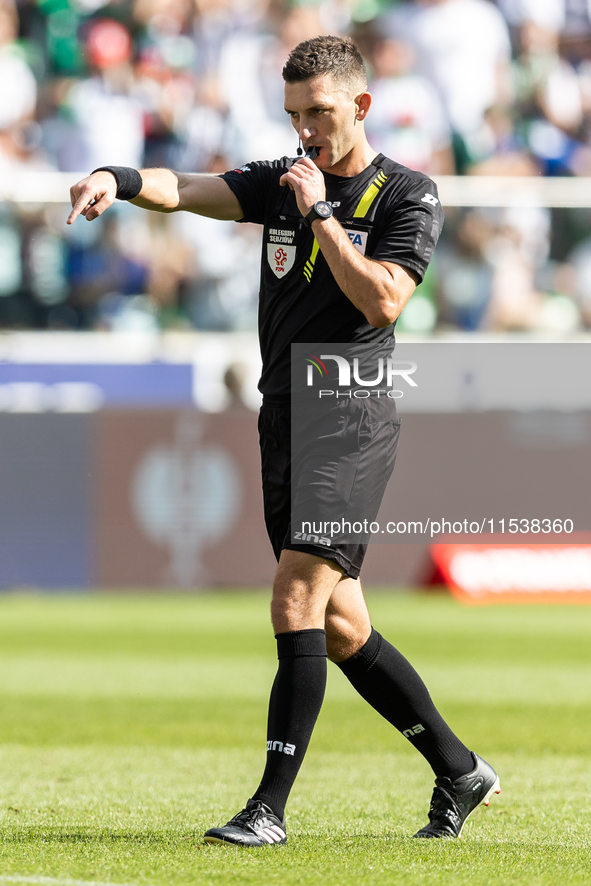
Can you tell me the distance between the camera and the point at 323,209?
3777 mm

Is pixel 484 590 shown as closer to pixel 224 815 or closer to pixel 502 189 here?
pixel 502 189

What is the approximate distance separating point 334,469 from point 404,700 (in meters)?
0.79

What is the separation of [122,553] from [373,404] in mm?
8729

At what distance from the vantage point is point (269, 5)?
14.9 metres

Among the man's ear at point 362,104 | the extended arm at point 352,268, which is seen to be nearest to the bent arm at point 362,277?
the extended arm at point 352,268

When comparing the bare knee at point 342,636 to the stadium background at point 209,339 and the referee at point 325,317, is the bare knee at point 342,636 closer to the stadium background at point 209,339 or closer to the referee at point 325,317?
the referee at point 325,317

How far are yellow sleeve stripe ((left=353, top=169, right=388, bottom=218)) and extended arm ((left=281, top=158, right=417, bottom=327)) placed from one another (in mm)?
229

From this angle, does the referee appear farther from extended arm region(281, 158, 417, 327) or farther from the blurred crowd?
the blurred crowd

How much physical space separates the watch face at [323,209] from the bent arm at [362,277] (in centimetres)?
2

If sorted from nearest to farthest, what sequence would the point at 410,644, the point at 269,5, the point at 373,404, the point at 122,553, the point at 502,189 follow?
the point at 373,404 < the point at 410,644 < the point at 122,553 < the point at 502,189 < the point at 269,5

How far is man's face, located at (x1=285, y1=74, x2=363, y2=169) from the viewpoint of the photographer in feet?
13.0

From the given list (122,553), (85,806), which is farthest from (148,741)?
(122,553)

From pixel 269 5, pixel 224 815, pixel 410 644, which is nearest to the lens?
pixel 224 815

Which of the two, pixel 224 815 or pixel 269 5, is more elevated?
pixel 269 5
